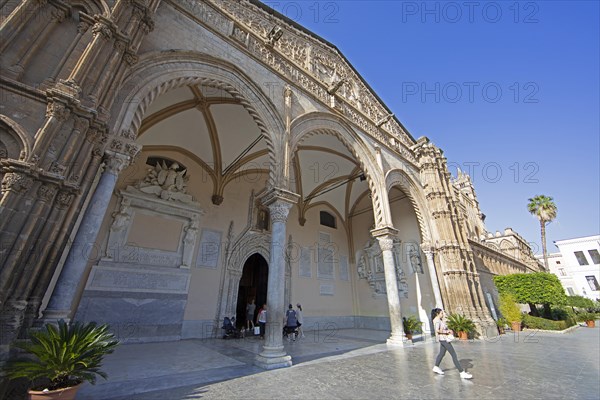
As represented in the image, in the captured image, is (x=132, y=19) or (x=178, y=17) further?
(x=178, y=17)

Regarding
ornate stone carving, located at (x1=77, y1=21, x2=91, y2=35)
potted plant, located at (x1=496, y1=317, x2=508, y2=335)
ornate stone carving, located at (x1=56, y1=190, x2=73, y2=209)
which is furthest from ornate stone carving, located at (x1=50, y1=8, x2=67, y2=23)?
potted plant, located at (x1=496, y1=317, x2=508, y2=335)

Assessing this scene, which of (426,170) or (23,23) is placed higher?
(426,170)

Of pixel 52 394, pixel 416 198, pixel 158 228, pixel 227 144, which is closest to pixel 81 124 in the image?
pixel 52 394

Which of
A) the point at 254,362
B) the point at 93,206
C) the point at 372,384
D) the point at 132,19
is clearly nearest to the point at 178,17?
the point at 132,19

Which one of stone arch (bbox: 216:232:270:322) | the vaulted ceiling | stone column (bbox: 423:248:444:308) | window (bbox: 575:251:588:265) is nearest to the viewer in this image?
the vaulted ceiling

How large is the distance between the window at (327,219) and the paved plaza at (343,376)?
7.90 m

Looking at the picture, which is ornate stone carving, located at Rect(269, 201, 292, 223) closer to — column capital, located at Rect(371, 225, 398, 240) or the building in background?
column capital, located at Rect(371, 225, 398, 240)

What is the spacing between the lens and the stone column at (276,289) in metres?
4.70

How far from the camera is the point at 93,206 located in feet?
12.7

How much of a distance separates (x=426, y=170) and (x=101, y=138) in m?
13.0

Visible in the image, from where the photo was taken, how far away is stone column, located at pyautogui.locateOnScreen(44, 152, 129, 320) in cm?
326

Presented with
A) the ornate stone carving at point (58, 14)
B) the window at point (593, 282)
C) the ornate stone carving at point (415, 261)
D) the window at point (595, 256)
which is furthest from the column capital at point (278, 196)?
the window at point (595, 256)

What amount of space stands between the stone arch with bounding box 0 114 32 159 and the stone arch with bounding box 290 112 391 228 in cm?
551

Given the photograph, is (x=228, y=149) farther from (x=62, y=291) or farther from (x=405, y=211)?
(x=405, y=211)
